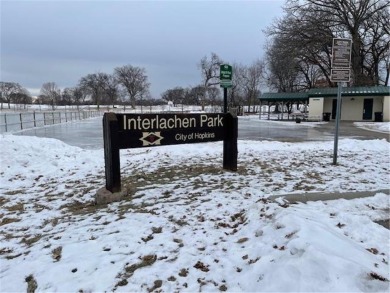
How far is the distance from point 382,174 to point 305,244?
5102 millimetres

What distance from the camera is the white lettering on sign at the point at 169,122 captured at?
582 centimetres

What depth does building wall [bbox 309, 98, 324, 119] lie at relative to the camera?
33.1 meters

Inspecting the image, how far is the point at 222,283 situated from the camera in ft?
9.53

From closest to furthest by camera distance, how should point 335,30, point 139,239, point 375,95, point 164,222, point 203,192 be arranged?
point 139,239
point 164,222
point 203,192
point 375,95
point 335,30

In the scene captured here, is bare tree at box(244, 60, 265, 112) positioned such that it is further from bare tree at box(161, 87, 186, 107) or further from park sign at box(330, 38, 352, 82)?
park sign at box(330, 38, 352, 82)

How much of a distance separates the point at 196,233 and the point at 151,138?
2.57 meters

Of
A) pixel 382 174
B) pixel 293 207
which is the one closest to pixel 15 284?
pixel 293 207

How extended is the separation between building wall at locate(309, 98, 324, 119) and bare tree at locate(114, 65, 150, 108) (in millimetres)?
61759

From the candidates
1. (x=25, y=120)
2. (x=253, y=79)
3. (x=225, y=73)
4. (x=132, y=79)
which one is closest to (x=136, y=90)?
(x=132, y=79)

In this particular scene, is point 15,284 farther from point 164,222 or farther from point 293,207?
point 293,207

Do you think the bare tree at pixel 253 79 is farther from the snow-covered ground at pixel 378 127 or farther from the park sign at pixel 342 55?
the park sign at pixel 342 55

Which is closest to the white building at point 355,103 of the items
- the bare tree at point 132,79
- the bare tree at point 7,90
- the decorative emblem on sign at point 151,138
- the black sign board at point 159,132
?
the black sign board at point 159,132

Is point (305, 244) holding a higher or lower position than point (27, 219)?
higher

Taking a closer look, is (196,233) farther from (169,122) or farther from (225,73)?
(225,73)
